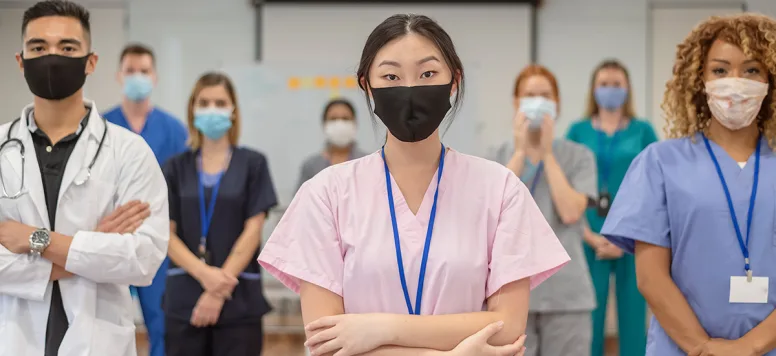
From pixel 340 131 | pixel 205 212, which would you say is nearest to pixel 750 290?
pixel 205 212

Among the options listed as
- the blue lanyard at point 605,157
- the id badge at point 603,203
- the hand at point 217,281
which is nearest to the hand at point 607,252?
the id badge at point 603,203

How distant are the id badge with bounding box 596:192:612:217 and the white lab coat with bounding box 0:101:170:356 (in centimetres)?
212

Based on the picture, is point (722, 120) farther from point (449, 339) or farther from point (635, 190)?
point (449, 339)

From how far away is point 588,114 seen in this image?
13.2 ft

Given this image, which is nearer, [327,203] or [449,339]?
[449,339]

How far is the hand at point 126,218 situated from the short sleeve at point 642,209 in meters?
1.27

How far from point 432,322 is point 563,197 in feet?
4.80

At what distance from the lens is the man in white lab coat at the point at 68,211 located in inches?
80.4

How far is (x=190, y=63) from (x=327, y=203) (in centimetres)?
411

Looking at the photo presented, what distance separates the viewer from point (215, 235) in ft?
10.3

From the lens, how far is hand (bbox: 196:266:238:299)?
3000mm

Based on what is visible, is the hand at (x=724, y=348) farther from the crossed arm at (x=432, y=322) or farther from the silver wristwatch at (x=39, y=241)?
the silver wristwatch at (x=39, y=241)

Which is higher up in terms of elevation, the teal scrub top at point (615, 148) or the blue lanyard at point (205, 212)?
the teal scrub top at point (615, 148)

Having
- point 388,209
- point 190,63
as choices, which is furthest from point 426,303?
point 190,63
